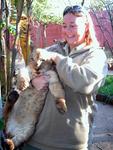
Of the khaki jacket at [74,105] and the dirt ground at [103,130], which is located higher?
the khaki jacket at [74,105]

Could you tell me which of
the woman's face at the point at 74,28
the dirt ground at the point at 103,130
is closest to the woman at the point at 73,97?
the woman's face at the point at 74,28

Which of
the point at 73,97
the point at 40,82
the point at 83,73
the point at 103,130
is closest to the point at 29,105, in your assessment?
the point at 40,82

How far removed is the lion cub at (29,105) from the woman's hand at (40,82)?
20mm

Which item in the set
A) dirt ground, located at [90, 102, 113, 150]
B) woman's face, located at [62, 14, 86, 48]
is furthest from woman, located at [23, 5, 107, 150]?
dirt ground, located at [90, 102, 113, 150]

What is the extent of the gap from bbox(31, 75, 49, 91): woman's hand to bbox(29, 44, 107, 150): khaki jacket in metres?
0.07

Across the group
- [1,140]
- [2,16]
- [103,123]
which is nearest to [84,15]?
[1,140]

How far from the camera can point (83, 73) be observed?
2596 mm

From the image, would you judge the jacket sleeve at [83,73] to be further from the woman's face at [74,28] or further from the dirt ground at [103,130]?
the dirt ground at [103,130]

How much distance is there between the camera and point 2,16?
13.5 ft

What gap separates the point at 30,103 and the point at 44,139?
0.81 feet

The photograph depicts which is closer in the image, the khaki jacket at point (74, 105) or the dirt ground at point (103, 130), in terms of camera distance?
the khaki jacket at point (74, 105)

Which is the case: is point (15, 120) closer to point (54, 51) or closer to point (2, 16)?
point (54, 51)

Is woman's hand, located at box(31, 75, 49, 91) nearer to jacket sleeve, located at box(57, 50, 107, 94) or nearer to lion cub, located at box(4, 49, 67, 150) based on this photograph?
lion cub, located at box(4, 49, 67, 150)

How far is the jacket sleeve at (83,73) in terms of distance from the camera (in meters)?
2.59
